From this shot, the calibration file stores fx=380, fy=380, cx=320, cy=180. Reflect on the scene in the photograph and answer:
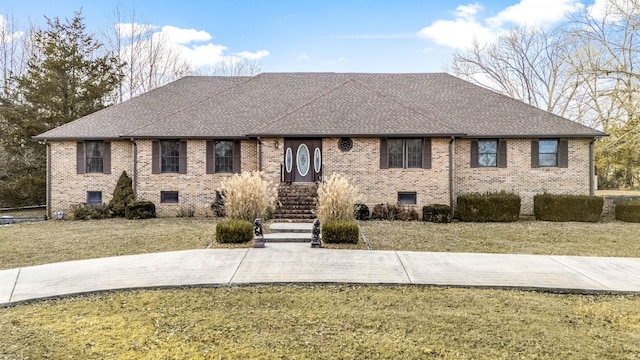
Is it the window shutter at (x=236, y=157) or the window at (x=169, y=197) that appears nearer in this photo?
the window at (x=169, y=197)

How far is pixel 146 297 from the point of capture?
564 centimetres

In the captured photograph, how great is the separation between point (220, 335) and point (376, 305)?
7.07 ft

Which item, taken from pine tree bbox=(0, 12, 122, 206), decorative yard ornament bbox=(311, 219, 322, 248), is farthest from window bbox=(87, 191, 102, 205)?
decorative yard ornament bbox=(311, 219, 322, 248)

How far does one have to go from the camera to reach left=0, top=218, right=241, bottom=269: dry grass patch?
8.61m

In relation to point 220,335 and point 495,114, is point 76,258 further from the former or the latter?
point 495,114

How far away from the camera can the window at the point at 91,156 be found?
1653 cm

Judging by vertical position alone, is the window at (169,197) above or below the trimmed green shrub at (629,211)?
Result: above

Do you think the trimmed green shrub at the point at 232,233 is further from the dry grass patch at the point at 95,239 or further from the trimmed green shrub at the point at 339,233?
the trimmed green shrub at the point at 339,233

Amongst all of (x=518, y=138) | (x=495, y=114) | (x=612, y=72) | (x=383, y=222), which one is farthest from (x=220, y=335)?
(x=612, y=72)

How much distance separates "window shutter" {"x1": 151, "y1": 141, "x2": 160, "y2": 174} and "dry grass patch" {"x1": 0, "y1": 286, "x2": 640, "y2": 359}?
11.2 metres

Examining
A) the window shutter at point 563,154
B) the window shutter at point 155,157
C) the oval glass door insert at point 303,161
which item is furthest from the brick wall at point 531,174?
the window shutter at point 155,157

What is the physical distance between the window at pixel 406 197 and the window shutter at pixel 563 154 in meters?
6.45

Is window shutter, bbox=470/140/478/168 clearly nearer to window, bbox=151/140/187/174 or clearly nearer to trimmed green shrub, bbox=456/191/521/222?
trimmed green shrub, bbox=456/191/521/222

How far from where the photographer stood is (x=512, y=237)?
1088 centimetres
